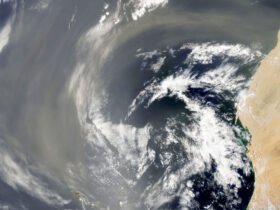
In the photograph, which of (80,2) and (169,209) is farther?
(80,2)

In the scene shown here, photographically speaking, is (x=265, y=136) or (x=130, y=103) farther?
(x=130, y=103)

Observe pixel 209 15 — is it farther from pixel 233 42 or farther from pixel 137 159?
pixel 137 159

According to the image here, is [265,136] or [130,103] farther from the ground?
[130,103]

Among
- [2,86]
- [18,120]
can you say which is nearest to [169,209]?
[18,120]

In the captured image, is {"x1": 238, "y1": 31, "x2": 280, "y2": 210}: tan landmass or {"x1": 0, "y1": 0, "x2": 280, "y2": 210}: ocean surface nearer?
{"x1": 238, "y1": 31, "x2": 280, "y2": 210}: tan landmass

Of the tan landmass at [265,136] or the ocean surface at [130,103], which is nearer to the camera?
the tan landmass at [265,136]

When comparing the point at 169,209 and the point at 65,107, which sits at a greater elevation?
the point at 65,107

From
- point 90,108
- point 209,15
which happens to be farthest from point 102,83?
point 209,15

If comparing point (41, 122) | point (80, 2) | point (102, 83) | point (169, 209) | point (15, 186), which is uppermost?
point (80, 2)
